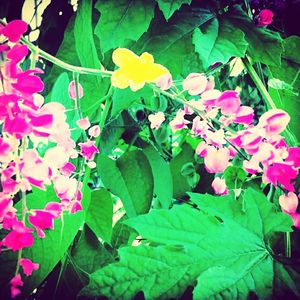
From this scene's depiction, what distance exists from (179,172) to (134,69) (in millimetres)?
340

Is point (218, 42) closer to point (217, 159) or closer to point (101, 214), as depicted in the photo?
point (217, 159)

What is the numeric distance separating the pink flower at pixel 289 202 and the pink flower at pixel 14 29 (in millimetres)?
325

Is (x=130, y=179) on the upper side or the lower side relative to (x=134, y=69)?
lower

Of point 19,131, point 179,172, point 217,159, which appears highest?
point 19,131

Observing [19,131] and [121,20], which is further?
[121,20]

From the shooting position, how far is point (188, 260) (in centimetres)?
38

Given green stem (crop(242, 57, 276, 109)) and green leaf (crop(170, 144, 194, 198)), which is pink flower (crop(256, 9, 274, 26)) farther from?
green leaf (crop(170, 144, 194, 198))

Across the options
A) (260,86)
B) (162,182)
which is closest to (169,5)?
(260,86)

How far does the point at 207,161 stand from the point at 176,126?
0.08 metres

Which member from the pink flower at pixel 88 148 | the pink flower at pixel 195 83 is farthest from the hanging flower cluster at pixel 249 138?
the pink flower at pixel 88 148

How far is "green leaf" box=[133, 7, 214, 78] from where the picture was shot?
0.48 m

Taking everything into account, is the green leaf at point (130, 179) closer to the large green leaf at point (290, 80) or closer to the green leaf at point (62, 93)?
the green leaf at point (62, 93)

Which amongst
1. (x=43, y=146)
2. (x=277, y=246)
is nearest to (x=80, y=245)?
(x=43, y=146)

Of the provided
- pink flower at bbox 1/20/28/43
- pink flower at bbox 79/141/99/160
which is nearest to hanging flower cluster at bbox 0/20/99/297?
pink flower at bbox 1/20/28/43
